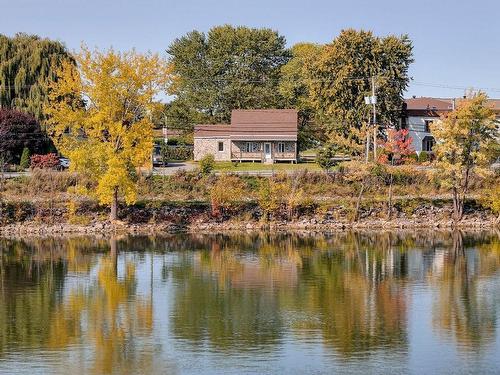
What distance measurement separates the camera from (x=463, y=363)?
81.1 feet

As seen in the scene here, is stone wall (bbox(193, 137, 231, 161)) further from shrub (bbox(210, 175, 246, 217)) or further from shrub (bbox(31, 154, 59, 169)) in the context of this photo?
shrub (bbox(210, 175, 246, 217))

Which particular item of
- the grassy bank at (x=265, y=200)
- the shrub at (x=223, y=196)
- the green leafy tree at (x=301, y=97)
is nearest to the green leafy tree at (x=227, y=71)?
the green leafy tree at (x=301, y=97)

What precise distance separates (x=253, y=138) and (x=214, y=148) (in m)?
4.24

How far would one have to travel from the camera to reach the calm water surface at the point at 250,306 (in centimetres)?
2534

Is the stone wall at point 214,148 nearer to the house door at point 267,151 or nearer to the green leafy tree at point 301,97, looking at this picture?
the house door at point 267,151

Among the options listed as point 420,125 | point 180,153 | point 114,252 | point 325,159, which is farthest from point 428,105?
point 114,252

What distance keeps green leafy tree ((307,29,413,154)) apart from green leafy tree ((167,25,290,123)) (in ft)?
55.2

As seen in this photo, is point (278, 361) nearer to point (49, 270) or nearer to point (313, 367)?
point (313, 367)

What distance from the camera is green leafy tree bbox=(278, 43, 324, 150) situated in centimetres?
9512

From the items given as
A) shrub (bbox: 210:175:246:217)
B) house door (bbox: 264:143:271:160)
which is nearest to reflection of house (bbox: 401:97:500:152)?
house door (bbox: 264:143:271:160)

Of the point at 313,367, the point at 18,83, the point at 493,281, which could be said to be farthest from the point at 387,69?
the point at 313,367

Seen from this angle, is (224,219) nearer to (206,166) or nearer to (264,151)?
(206,166)

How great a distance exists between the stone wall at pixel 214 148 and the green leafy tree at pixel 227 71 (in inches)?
532

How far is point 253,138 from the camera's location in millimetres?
85312
